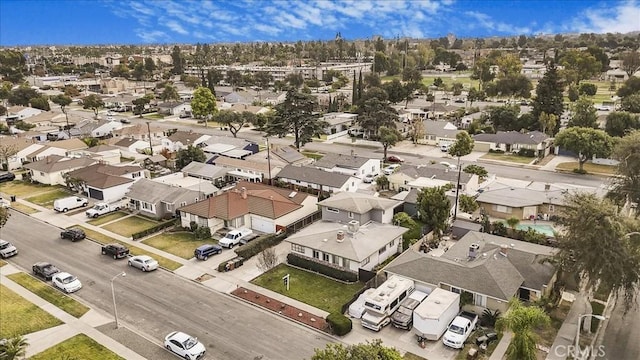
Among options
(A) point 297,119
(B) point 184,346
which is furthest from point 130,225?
(A) point 297,119

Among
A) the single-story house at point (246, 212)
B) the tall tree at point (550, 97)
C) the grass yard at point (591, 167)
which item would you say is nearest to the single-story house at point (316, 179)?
the single-story house at point (246, 212)

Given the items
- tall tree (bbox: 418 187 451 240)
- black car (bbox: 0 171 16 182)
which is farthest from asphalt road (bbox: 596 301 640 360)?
black car (bbox: 0 171 16 182)

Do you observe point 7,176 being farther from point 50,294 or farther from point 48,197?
point 50,294

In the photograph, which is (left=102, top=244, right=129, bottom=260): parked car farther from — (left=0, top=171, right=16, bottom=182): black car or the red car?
the red car

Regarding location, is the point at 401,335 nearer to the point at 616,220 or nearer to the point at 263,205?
the point at 616,220

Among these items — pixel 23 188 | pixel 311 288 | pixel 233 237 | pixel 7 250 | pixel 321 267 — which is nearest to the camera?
pixel 311 288

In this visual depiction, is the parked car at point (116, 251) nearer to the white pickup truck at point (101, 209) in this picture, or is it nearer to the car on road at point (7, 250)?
the car on road at point (7, 250)

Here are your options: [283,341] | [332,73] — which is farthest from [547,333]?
[332,73]
